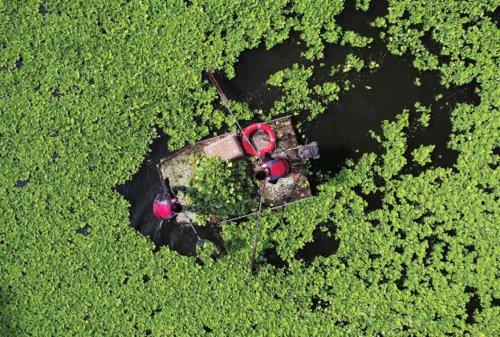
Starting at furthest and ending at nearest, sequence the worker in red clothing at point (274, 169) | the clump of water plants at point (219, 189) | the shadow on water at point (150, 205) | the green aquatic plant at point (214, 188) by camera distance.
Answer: the shadow on water at point (150, 205)
the clump of water plants at point (219, 189)
the green aquatic plant at point (214, 188)
the worker in red clothing at point (274, 169)

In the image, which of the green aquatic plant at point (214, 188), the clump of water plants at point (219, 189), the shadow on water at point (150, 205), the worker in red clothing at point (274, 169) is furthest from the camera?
the shadow on water at point (150, 205)

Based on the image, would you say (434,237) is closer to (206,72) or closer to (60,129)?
(206,72)

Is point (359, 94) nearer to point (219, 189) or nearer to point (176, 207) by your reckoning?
point (219, 189)

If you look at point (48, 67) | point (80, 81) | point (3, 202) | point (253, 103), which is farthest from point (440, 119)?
point (3, 202)

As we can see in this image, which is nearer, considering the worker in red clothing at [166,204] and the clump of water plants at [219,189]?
the worker in red clothing at [166,204]

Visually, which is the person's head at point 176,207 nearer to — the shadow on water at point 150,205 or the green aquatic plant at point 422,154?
the shadow on water at point 150,205

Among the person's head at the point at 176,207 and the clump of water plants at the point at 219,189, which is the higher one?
the clump of water plants at the point at 219,189

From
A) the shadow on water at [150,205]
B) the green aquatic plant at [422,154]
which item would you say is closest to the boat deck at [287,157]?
the shadow on water at [150,205]
